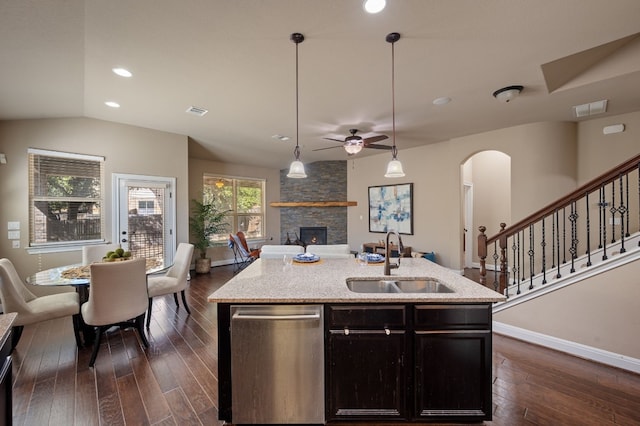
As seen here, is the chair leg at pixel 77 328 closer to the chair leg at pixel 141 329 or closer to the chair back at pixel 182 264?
the chair leg at pixel 141 329

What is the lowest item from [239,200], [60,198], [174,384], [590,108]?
[174,384]

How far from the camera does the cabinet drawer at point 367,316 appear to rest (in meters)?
1.62

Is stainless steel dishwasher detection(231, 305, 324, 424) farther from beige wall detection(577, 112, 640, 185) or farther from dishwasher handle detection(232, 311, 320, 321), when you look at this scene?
beige wall detection(577, 112, 640, 185)

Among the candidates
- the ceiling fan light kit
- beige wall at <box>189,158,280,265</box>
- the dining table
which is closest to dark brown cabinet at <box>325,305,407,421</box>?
the dining table

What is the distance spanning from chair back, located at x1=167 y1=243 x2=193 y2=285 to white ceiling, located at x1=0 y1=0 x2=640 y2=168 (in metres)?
2.00

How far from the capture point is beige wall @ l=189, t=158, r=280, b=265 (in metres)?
6.55

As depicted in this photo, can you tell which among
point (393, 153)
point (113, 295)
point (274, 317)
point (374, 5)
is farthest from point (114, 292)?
point (374, 5)

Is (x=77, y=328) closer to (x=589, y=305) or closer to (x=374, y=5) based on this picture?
(x=374, y=5)

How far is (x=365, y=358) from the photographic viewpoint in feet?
5.36

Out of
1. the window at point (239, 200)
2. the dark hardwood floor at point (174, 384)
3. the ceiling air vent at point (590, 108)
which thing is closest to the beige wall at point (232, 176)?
the window at point (239, 200)

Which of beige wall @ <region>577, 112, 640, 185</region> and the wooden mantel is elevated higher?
beige wall @ <region>577, 112, 640, 185</region>

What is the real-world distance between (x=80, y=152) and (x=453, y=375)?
215 inches

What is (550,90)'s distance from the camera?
3.09 meters

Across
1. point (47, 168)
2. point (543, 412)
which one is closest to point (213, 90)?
point (47, 168)
